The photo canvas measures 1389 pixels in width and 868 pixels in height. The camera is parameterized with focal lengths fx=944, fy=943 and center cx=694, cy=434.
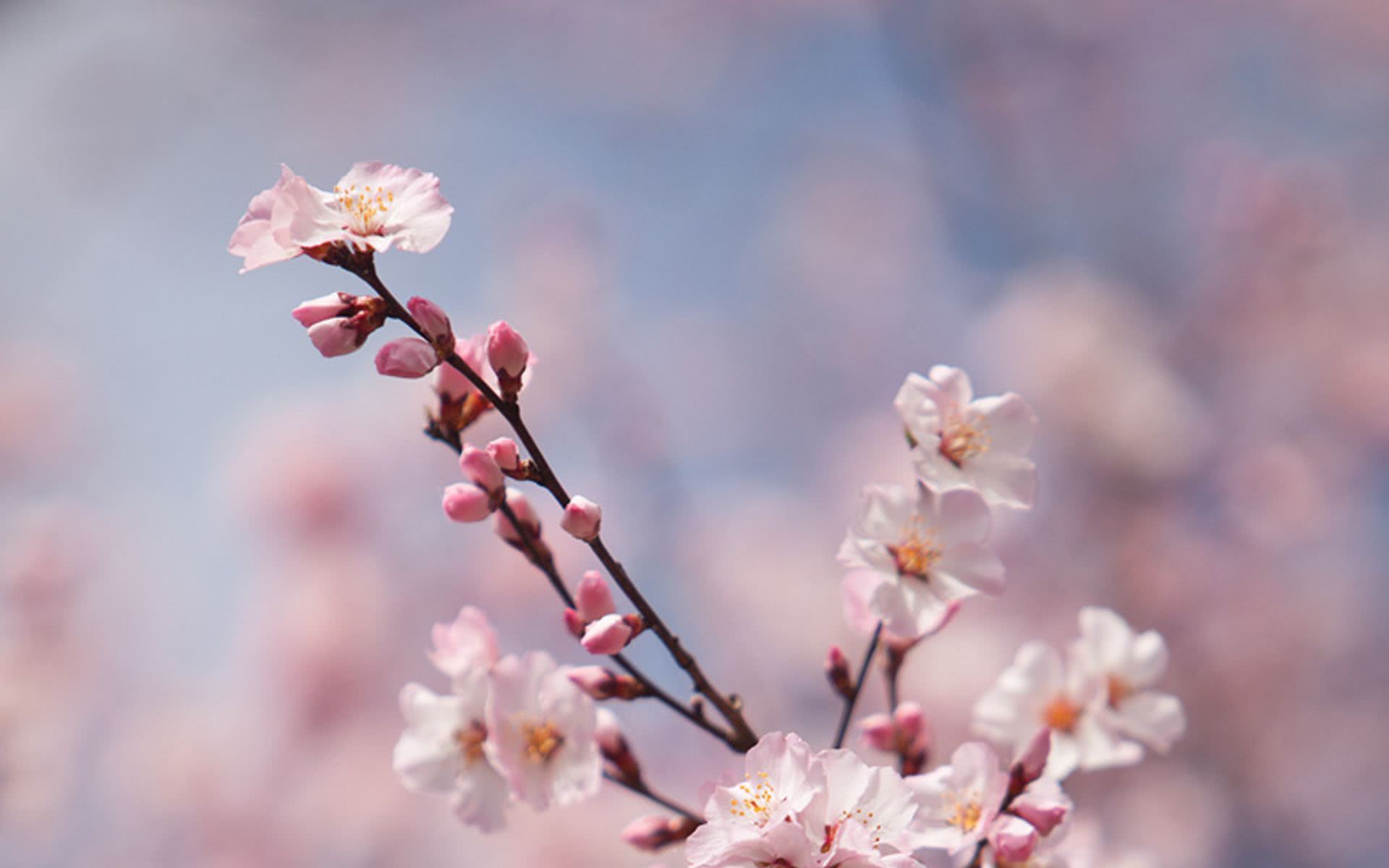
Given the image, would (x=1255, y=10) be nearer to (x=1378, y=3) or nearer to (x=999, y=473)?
(x=1378, y=3)

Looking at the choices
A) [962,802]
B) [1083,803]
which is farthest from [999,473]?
[1083,803]

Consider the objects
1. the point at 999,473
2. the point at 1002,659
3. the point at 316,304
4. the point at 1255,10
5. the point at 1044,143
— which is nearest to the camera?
the point at 316,304

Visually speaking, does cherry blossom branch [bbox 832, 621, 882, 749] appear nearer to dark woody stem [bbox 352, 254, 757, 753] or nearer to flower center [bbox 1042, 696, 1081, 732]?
dark woody stem [bbox 352, 254, 757, 753]

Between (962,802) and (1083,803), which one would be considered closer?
(962,802)

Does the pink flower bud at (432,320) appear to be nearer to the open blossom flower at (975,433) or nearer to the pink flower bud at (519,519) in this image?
the pink flower bud at (519,519)

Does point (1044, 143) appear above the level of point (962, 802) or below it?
above

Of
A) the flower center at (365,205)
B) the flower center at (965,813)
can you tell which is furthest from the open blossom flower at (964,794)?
the flower center at (365,205)

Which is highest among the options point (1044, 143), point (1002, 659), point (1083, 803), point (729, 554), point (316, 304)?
point (1044, 143)

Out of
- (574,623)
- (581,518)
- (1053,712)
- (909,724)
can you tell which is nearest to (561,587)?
(574,623)

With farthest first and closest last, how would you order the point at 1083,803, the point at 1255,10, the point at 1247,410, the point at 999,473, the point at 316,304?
the point at 1255,10
the point at 1247,410
the point at 1083,803
the point at 999,473
the point at 316,304

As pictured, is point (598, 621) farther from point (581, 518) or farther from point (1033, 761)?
point (1033, 761)
